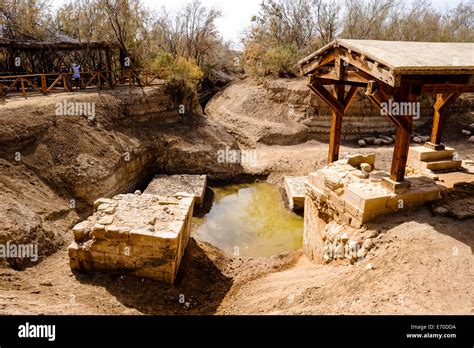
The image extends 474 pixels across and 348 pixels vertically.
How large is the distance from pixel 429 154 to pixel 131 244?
7.65 metres

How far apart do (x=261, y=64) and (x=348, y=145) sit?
9149mm

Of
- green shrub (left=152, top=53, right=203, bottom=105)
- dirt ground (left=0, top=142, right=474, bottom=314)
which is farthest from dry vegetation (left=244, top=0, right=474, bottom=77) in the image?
dirt ground (left=0, top=142, right=474, bottom=314)

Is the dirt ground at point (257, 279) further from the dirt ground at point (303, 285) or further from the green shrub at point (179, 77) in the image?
the green shrub at point (179, 77)

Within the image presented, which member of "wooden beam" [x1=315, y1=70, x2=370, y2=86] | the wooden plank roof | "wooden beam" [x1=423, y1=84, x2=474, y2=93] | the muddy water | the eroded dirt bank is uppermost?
the wooden plank roof

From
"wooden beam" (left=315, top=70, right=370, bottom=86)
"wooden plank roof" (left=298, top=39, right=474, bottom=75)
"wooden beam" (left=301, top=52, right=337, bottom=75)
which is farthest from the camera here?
"wooden beam" (left=301, top=52, right=337, bottom=75)

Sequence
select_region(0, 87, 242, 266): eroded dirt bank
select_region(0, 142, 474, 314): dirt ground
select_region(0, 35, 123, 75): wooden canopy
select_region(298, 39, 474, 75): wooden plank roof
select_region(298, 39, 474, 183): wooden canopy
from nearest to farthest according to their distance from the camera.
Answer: select_region(0, 142, 474, 314): dirt ground < select_region(298, 39, 474, 75): wooden plank roof < select_region(298, 39, 474, 183): wooden canopy < select_region(0, 87, 242, 266): eroded dirt bank < select_region(0, 35, 123, 75): wooden canopy

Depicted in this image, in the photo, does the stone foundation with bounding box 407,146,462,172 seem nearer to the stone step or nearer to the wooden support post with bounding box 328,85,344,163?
the stone step

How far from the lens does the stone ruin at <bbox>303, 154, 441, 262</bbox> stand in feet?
22.6

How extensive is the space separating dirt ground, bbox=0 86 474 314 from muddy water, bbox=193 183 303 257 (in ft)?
4.21

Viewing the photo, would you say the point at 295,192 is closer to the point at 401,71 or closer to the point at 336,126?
the point at 336,126

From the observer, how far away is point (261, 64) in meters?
23.9

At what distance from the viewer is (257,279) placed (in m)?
8.04

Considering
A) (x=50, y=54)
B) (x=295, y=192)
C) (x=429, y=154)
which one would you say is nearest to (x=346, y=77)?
(x=429, y=154)
